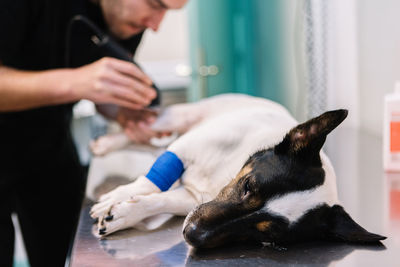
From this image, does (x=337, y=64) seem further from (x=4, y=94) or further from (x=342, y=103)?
(x=4, y=94)

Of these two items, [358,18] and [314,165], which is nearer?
[314,165]

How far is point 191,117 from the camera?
1797 mm

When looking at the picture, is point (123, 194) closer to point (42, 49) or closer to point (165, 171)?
A: point (165, 171)

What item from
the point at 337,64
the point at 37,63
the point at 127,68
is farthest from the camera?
the point at 337,64

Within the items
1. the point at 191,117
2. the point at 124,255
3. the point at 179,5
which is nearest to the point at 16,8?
the point at 179,5

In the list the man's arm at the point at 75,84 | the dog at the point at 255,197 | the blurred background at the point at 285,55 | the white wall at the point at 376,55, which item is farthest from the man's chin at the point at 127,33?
the white wall at the point at 376,55

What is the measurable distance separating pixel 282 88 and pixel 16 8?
1706mm

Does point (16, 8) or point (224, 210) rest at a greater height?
point (16, 8)

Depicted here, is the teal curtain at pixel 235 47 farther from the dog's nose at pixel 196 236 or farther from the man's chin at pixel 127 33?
the dog's nose at pixel 196 236

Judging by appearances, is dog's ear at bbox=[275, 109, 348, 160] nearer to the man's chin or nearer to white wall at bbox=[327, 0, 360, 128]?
white wall at bbox=[327, 0, 360, 128]

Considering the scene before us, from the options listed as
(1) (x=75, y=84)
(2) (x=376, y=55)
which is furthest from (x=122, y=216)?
(2) (x=376, y=55)

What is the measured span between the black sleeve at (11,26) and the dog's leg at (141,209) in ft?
2.35

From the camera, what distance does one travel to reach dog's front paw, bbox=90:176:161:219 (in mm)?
1074

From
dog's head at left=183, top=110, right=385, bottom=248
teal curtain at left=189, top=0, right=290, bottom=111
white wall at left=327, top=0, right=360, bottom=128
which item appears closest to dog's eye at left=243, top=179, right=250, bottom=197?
dog's head at left=183, top=110, right=385, bottom=248
